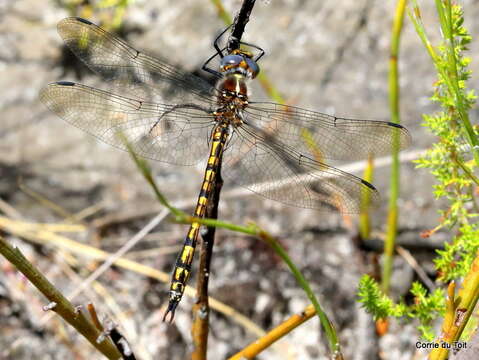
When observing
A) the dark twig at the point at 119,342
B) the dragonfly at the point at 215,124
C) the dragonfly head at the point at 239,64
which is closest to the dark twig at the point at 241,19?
the dragonfly head at the point at 239,64

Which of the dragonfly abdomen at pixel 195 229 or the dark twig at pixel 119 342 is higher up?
the dragonfly abdomen at pixel 195 229

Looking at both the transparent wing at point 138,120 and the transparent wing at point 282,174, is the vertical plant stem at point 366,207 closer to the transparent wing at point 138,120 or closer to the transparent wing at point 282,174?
the transparent wing at point 282,174

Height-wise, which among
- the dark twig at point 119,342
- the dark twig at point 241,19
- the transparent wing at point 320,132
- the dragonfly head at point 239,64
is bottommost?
the dark twig at point 119,342

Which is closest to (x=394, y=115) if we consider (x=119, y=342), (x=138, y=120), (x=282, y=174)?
(x=282, y=174)

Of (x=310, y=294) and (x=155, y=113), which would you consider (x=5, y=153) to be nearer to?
(x=155, y=113)

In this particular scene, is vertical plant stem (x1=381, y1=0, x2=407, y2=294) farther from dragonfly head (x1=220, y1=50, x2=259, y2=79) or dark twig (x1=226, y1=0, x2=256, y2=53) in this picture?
dark twig (x1=226, y1=0, x2=256, y2=53)

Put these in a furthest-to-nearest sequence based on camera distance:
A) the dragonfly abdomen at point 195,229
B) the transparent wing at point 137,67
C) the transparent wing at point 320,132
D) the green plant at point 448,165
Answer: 1. the transparent wing at point 137,67
2. the transparent wing at point 320,132
3. the dragonfly abdomen at point 195,229
4. the green plant at point 448,165

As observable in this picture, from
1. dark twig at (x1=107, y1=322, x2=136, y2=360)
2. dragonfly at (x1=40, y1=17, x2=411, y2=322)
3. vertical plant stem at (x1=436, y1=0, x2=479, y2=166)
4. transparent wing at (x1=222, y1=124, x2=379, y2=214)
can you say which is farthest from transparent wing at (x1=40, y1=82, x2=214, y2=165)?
vertical plant stem at (x1=436, y1=0, x2=479, y2=166)
